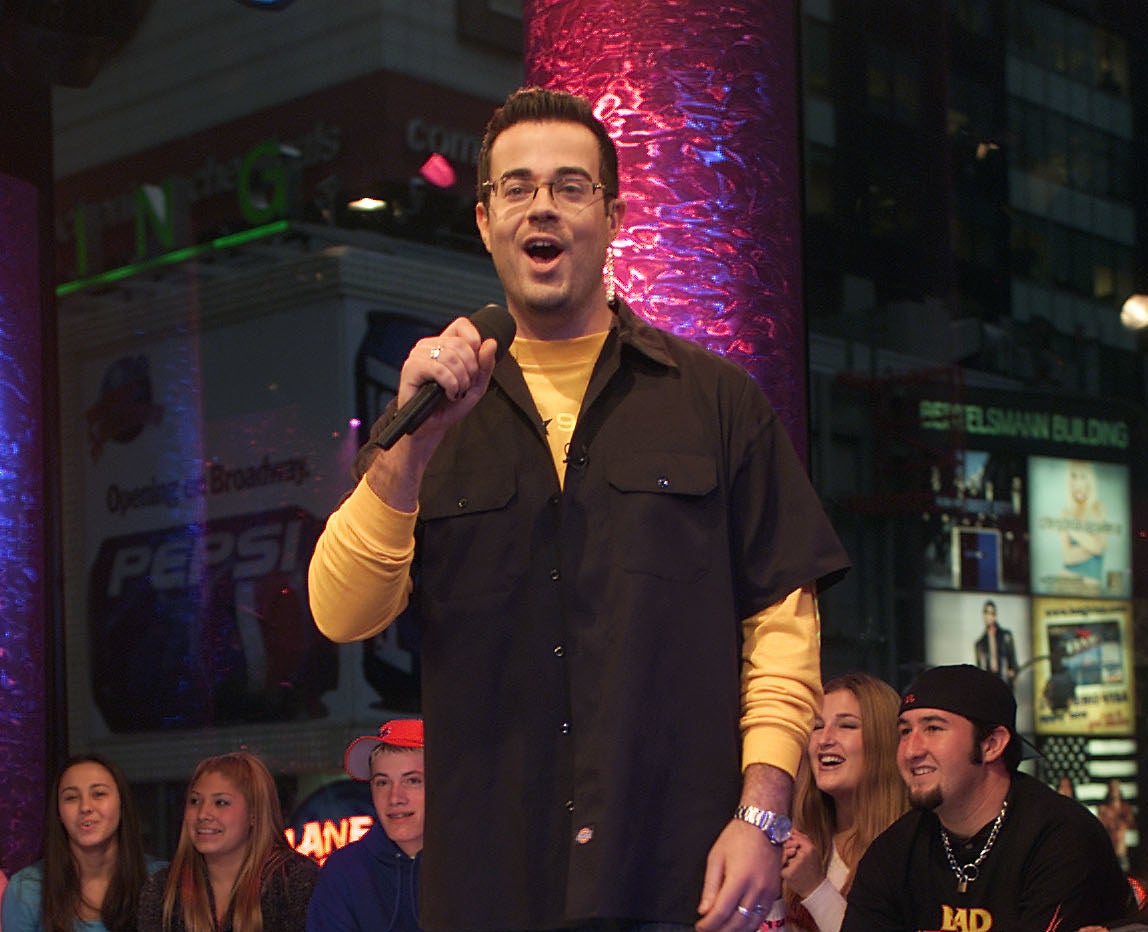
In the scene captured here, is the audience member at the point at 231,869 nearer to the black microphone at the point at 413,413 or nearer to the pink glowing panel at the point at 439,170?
the pink glowing panel at the point at 439,170

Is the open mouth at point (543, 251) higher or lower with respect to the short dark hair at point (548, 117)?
lower

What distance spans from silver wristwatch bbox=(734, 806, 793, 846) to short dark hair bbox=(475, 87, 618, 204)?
0.61 metres

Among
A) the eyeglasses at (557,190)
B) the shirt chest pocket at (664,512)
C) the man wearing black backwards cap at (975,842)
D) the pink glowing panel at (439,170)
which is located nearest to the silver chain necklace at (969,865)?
the man wearing black backwards cap at (975,842)

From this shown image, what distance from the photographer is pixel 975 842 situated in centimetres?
327

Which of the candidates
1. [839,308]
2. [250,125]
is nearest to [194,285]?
[250,125]

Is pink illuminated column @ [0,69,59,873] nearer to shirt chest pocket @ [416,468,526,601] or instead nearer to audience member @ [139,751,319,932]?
audience member @ [139,751,319,932]

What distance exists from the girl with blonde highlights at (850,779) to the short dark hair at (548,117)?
2.14m

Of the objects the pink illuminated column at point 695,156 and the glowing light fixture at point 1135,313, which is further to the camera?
the glowing light fixture at point 1135,313

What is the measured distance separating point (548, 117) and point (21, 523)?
12.6ft

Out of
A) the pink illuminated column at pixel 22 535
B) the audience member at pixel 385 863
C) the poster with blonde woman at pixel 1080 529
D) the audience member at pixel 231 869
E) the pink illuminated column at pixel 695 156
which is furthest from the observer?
the poster with blonde woman at pixel 1080 529

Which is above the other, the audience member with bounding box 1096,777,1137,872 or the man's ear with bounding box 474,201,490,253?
the man's ear with bounding box 474,201,490,253

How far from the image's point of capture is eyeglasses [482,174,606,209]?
5.67 feet

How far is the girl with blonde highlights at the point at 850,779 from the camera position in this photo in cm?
374

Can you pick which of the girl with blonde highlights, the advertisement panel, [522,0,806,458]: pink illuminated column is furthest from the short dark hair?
the advertisement panel
